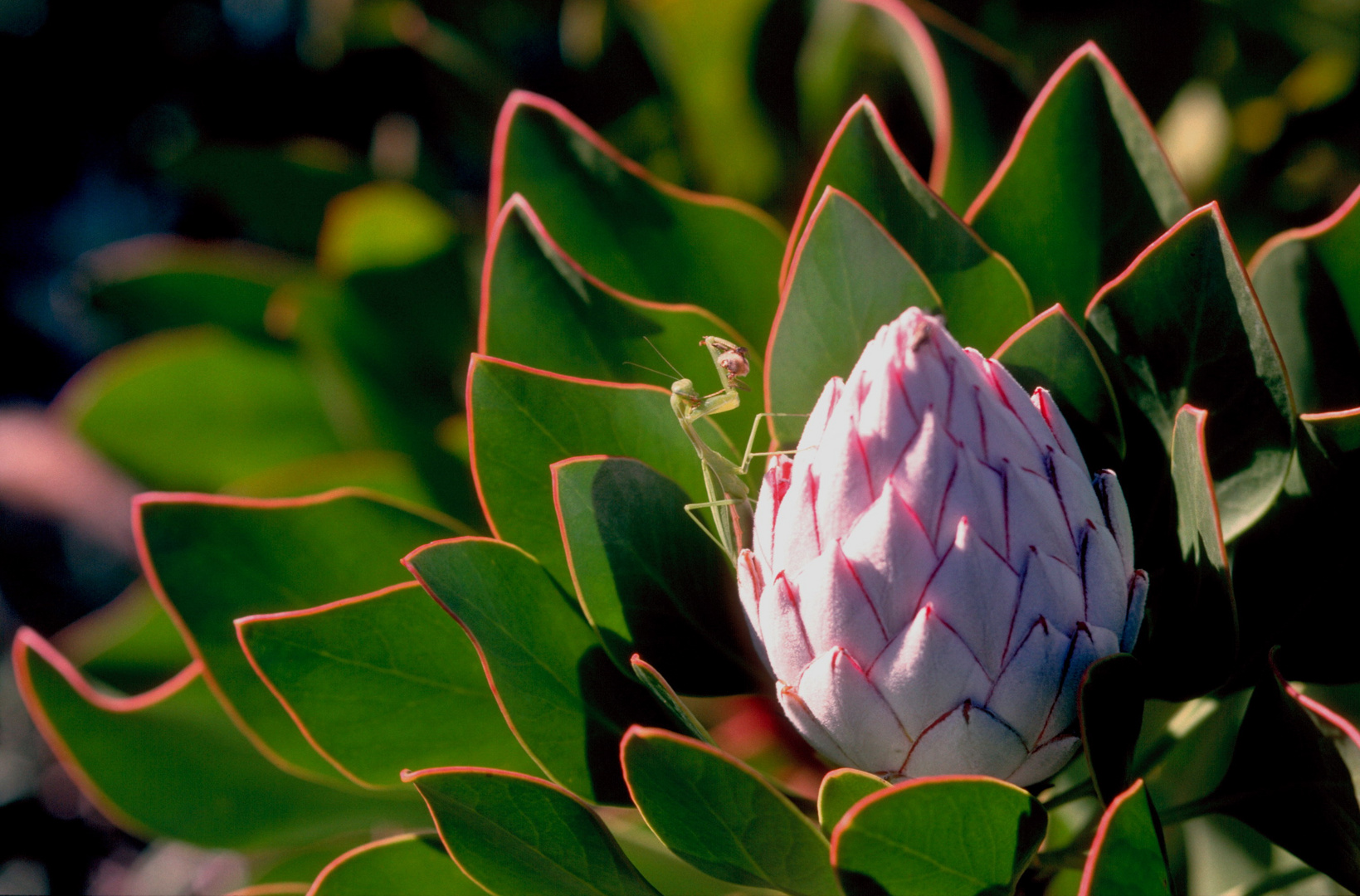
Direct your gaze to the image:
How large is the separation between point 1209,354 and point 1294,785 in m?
0.30

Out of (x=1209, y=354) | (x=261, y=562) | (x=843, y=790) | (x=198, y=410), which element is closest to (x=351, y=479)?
(x=261, y=562)

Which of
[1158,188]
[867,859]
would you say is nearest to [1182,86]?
[1158,188]

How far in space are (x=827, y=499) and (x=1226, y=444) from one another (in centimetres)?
35

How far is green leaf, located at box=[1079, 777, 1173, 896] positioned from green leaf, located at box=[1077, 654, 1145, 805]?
55 millimetres

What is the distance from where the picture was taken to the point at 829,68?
4.57ft

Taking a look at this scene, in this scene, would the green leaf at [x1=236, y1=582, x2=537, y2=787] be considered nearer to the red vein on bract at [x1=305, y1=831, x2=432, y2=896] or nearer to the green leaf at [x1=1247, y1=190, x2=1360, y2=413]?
the red vein on bract at [x1=305, y1=831, x2=432, y2=896]

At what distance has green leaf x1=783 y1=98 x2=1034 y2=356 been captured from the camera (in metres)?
0.83

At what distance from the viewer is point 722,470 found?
31.6 inches

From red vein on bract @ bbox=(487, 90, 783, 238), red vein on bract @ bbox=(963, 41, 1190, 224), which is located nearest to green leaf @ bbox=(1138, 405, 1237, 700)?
red vein on bract @ bbox=(963, 41, 1190, 224)

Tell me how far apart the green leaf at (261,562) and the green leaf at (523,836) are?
14.5 inches

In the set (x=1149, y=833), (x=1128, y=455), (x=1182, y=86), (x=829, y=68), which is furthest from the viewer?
(x=1182, y=86)

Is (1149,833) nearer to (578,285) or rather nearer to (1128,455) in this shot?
(1128,455)

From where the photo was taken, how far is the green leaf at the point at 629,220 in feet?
3.31

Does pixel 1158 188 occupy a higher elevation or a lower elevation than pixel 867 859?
higher
